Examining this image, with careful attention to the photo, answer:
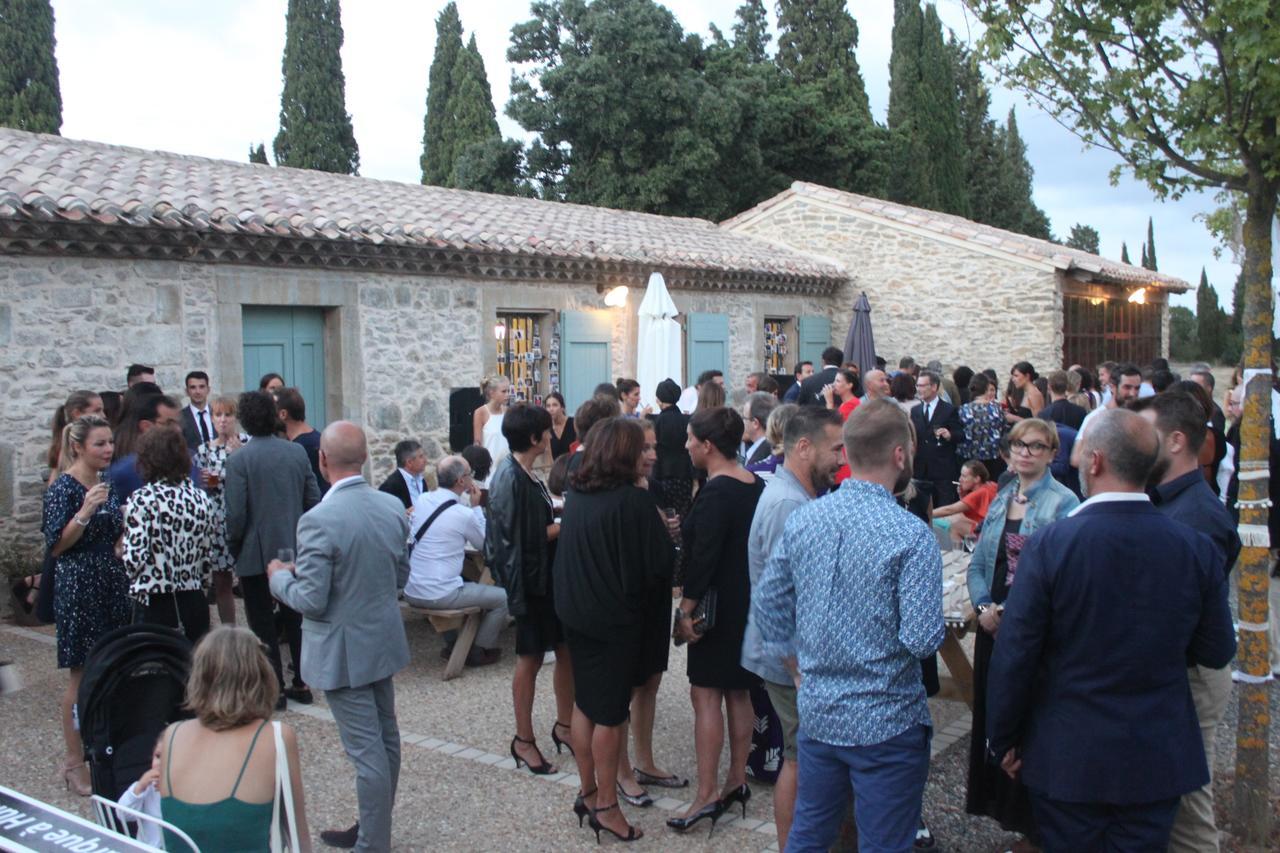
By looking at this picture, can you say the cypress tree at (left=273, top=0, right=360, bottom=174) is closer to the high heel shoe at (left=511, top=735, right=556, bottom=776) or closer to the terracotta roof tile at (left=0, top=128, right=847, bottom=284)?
the terracotta roof tile at (left=0, top=128, right=847, bottom=284)

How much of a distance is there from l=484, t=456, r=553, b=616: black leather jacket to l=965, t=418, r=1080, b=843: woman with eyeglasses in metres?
1.87

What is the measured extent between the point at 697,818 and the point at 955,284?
14342mm

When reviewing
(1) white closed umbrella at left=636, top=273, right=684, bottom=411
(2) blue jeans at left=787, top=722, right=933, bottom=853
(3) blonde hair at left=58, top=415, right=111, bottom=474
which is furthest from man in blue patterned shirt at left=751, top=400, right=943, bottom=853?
(1) white closed umbrella at left=636, top=273, right=684, bottom=411

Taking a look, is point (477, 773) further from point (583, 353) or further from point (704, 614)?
point (583, 353)

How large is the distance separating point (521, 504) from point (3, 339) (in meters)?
5.68

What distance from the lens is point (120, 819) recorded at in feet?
10.4

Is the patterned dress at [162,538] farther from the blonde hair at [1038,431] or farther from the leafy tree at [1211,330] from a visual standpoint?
the leafy tree at [1211,330]

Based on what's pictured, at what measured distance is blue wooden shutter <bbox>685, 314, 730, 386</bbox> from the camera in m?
14.5

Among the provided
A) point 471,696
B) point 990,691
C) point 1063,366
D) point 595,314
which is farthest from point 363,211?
point 1063,366

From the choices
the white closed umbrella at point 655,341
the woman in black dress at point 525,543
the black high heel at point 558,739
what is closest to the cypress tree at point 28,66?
the white closed umbrella at point 655,341

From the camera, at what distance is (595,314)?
43.4ft

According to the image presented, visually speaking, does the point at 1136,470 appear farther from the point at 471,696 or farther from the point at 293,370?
the point at 293,370

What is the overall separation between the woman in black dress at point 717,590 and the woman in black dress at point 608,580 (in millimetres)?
151

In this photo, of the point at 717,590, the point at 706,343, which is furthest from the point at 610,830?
the point at 706,343
